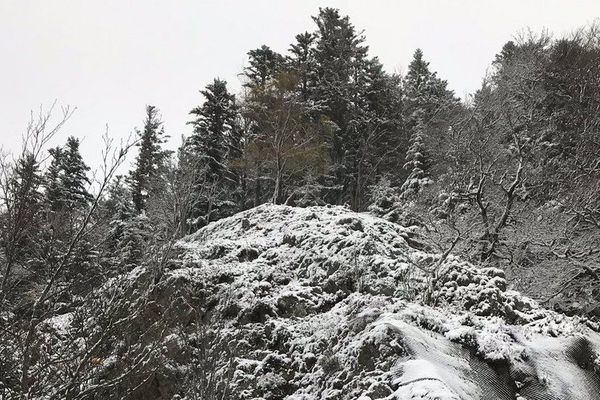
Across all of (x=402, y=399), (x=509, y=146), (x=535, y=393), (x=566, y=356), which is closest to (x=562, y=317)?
(x=566, y=356)

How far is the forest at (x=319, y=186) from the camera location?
6.23 meters

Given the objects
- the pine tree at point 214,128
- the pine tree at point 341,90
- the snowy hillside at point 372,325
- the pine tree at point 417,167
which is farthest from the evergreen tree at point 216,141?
the snowy hillside at point 372,325

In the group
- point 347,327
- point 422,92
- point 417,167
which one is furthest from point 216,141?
point 347,327

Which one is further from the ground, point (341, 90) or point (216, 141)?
point (341, 90)

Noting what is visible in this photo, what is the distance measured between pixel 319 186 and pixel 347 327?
599 inches

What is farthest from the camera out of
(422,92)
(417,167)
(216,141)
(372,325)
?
(422,92)

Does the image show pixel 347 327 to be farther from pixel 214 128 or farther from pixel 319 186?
pixel 214 128

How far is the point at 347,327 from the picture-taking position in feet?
25.3

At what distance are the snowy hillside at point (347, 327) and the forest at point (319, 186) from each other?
469 millimetres

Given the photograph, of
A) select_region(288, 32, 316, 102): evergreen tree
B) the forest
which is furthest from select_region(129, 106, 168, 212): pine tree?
select_region(288, 32, 316, 102): evergreen tree

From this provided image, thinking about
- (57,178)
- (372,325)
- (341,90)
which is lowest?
(372,325)

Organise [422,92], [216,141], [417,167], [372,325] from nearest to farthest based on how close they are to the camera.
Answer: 1. [372,325]
2. [417,167]
3. [216,141]
4. [422,92]

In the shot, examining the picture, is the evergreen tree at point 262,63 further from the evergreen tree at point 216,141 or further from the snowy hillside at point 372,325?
the snowy hillside at point 372,325

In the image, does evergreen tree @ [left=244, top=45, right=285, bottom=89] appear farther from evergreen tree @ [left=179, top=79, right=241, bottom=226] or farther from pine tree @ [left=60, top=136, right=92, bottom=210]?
pine tree @ [left=60, top=136, right=92, bottom=210]
